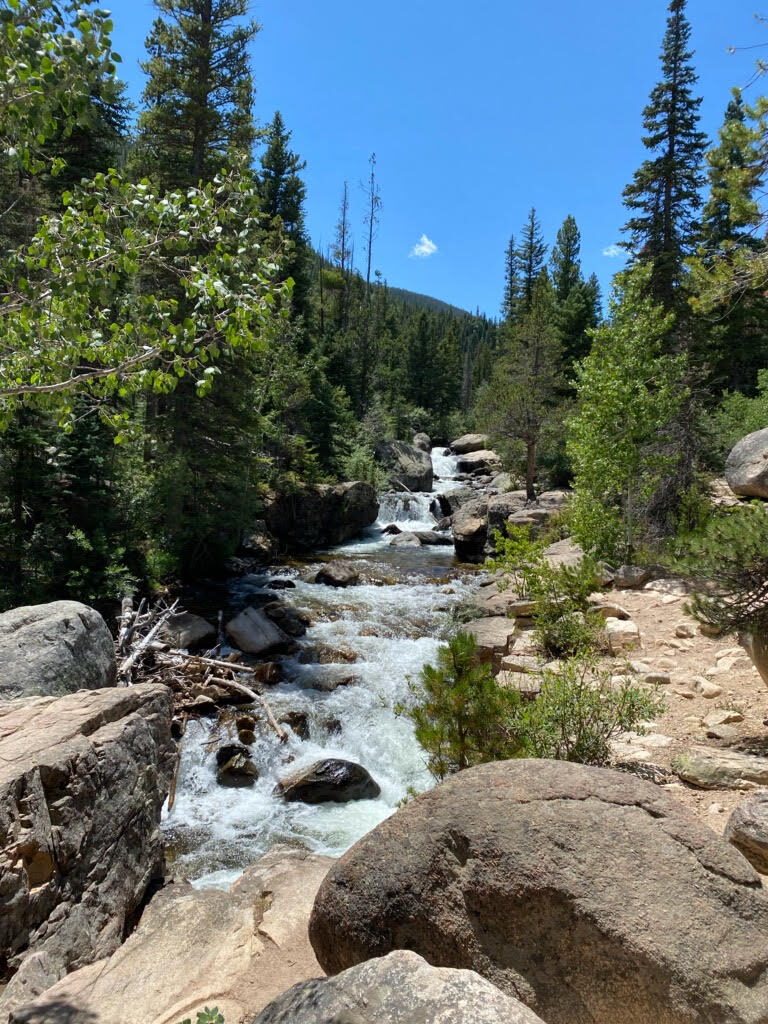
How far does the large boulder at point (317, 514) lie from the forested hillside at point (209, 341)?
959 mm

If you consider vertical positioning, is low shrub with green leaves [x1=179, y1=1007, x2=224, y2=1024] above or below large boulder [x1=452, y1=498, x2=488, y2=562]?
below

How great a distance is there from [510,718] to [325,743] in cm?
425

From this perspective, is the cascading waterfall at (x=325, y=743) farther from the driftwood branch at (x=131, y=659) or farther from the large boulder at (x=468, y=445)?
the large boulder at (x=468, y=445)

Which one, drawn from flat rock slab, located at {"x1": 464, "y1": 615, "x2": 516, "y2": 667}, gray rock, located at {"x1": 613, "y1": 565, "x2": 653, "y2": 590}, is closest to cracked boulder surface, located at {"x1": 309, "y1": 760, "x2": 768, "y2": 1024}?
flat rock slab, located at {"x1": 464, "y1": 615, "x2": 516, "y2": 667}

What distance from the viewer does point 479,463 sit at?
34562 mm

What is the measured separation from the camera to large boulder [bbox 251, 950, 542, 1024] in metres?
1.60

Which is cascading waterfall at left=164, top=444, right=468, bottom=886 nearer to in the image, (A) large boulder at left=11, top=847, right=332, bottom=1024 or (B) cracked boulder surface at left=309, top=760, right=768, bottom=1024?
(A) large boulder at left=11, top=847, right=332, bottom=1024

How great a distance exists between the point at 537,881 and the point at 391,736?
225 inches

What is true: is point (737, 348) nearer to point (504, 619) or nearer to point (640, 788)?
point (504, 619)

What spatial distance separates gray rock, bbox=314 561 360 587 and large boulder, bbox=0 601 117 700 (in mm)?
8404

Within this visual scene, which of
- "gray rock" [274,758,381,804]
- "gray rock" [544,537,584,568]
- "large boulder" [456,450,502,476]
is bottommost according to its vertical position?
"gray rock" [274,758,381,804]

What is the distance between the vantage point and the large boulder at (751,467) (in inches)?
324

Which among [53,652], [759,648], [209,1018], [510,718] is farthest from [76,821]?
[759,648]

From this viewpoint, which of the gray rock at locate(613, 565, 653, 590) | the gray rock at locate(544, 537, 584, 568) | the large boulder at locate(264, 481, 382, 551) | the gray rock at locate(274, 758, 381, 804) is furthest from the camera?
the large boulder at locate(264, 481, 382, 551)
